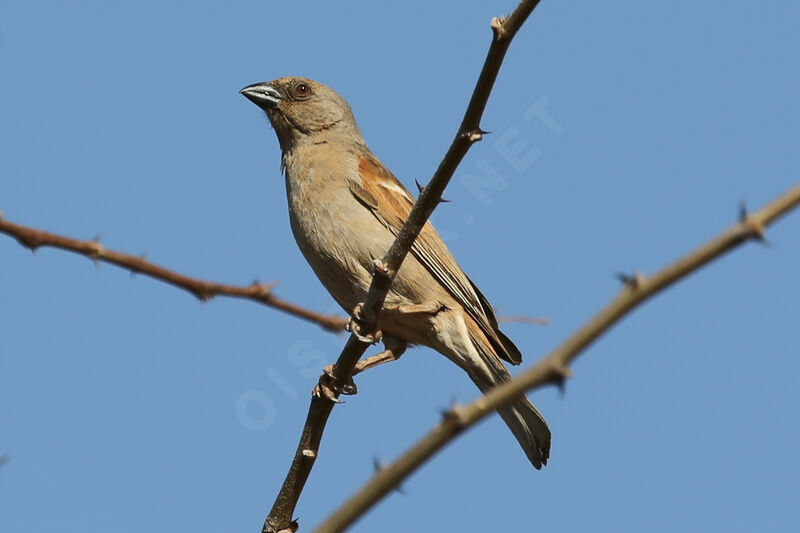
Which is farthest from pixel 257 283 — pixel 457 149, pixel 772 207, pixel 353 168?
pixel 353 168

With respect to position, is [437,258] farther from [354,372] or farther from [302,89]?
[302,89]

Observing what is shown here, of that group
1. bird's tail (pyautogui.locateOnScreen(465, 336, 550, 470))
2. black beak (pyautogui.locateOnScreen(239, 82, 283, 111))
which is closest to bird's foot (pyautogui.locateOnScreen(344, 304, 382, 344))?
bird's tail (pyautogui.locateOnScreen(465, 336, 550, 470))

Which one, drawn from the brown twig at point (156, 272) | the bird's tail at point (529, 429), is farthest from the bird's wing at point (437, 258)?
the brown twig at point (156, 272)

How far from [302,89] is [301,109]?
0.99 ft

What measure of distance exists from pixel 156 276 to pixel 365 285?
4.33 m

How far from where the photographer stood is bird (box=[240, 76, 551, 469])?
239 inches

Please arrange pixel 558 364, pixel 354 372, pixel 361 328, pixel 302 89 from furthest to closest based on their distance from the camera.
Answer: pixel 302 89
pixel 354 372
pixel 361 328
pixel 558 364

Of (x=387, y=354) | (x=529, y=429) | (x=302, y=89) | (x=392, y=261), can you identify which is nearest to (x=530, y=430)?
(x=529, y=429)

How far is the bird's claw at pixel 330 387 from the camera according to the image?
A: 186 inches

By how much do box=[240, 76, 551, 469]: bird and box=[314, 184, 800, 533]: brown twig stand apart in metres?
4.09

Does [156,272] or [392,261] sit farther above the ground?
[392,261]

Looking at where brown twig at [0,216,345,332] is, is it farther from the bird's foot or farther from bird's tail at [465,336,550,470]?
bird's tail at [465,336,550,470]

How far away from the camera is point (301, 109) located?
760 cm

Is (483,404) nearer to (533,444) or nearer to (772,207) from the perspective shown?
(772,207)
